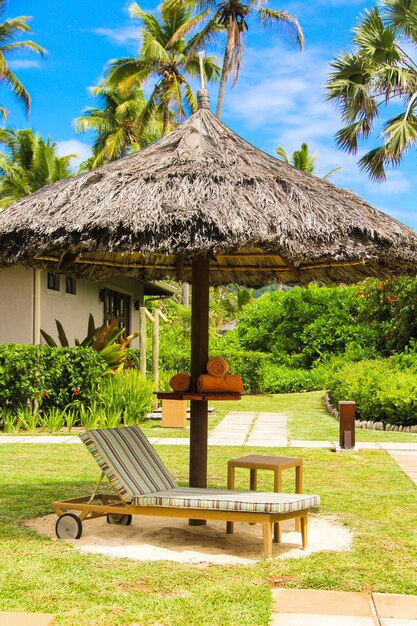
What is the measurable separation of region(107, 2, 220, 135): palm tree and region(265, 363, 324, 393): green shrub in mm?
12329

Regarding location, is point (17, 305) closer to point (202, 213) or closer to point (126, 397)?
point (126, 397)

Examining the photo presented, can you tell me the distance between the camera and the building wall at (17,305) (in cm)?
1595

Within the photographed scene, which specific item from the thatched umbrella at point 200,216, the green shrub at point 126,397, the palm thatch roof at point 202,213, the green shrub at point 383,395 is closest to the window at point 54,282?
the green shrub at point 126,397

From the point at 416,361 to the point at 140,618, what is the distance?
1375 centimetres

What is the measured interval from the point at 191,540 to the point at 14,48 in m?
33.9

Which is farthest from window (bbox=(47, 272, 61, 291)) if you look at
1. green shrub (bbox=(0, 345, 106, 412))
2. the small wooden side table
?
the small wooden side table

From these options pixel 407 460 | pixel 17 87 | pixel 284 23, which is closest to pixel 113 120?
pixel 17 87

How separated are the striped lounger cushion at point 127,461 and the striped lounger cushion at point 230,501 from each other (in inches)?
6.1

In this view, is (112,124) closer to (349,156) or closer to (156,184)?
(349,156)

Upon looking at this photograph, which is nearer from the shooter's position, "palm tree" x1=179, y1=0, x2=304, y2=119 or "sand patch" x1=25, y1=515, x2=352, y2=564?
"sand patch" x1=25, y1=515, x2=352, y2=564

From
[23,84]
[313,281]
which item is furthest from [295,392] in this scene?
[23,84]

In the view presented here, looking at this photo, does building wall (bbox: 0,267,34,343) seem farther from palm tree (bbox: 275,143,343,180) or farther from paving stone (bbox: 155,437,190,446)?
palm tree (bbox: 275,143,343,180)

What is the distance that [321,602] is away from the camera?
15.5 feet

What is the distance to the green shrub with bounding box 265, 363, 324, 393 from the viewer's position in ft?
74.4
